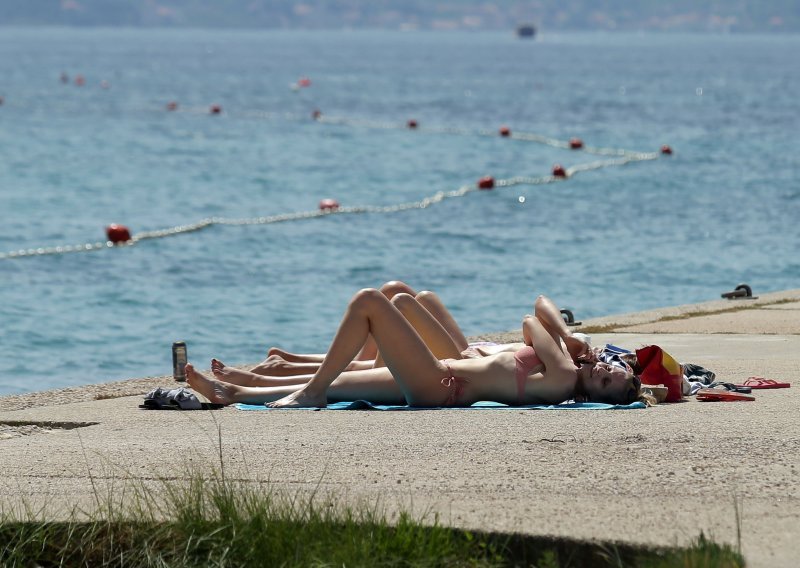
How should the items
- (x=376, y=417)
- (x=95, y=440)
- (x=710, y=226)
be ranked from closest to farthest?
(x=95, y=440), (x=376, y=417), (x=710, y=226)

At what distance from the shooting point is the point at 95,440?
6.92 m

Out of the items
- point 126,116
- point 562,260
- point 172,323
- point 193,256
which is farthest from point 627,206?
point 126,116

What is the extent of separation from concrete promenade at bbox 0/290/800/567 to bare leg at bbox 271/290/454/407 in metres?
0.20

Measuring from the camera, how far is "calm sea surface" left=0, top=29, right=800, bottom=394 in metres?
17.1

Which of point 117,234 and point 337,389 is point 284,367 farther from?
point 117,234

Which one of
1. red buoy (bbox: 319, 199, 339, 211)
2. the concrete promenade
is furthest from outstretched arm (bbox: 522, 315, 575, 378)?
red buoy (bbox: 319, 199, 339, 211)

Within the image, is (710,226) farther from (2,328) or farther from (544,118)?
(544,118)

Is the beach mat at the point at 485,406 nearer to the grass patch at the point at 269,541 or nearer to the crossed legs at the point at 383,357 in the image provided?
the crossed legs at the point at 383,357

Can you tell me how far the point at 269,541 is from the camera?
5.09m

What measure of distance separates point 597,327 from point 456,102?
176 ft

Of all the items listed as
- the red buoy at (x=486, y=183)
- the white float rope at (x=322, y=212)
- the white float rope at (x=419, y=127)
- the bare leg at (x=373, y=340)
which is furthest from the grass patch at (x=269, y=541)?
the white float rope at (x=419, y=127)

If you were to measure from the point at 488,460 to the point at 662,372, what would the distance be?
1.98m

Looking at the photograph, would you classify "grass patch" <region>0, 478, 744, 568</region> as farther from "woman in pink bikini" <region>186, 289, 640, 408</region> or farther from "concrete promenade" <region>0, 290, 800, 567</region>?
"woman in pink bikini" <region>186, 289, 640, 408</region>

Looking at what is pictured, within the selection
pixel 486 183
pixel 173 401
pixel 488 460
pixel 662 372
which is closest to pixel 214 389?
pixel 173 401
